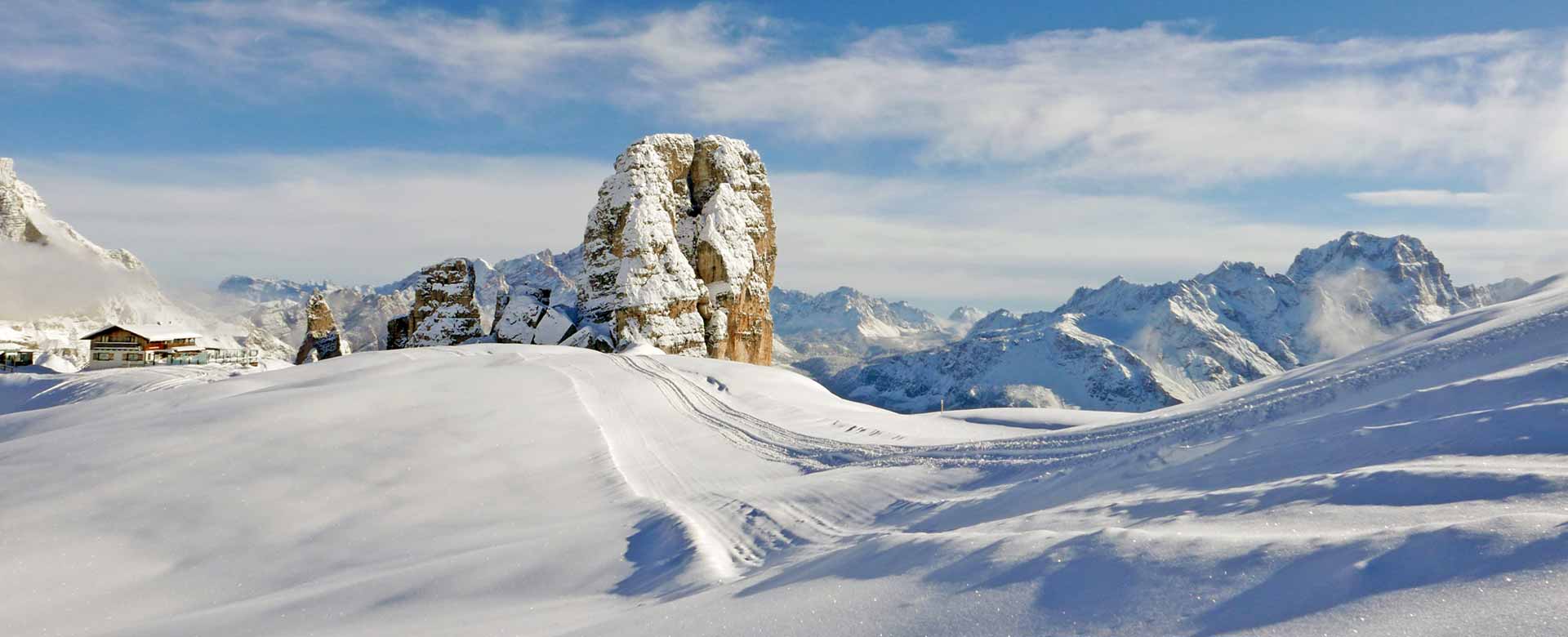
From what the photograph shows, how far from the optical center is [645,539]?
893 centimetres

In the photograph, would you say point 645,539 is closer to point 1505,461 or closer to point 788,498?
point 788,498

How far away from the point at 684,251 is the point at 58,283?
130649mm

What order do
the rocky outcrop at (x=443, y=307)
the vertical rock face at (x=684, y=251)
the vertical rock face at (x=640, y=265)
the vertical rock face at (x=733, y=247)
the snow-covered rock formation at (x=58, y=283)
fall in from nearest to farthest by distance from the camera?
the vertical rock face at (x=640, y=265) → the vertical rock face at (x=684, y=251) → the rocky outcrop at (x=443, y=307) → the vertical rock face at (x=733, y=247) → the snow-covered rock formation at (x=58, y=283)

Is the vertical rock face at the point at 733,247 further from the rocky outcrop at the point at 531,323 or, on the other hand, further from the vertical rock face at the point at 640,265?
the rocky outcrop at the point at 531,323

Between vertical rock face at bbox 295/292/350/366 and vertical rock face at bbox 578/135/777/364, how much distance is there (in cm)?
1808

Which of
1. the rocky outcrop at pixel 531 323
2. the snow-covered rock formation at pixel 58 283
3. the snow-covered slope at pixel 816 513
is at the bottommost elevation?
the snow-covered slope at pixel 816 513

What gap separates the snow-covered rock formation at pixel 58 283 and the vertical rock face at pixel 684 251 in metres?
82.1

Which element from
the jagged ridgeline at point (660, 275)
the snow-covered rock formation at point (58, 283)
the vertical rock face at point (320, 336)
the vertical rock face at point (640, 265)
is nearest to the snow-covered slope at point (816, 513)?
the vertical rock face at point (640, 265)

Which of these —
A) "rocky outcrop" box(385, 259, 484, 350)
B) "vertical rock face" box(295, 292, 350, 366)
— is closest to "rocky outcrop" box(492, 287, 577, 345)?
"rocky outcrop" box(385, 259, 484, 350)

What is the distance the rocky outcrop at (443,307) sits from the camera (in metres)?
48.6

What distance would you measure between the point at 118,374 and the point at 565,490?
32970mm

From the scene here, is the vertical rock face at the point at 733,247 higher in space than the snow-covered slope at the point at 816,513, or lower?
higher

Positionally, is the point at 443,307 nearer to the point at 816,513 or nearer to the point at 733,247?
the point at 733,247

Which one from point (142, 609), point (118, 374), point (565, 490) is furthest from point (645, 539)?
point (118, 374)
